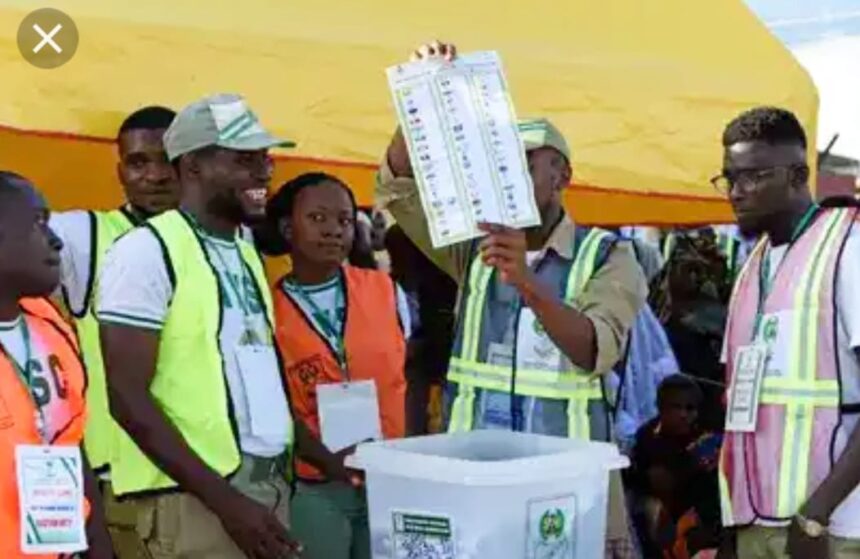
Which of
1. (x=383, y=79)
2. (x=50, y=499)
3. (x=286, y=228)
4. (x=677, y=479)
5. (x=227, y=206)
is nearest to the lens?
(x=50, y=499)

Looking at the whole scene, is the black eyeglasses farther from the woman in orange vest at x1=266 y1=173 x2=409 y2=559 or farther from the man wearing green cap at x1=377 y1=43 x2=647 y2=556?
the woman in orange vest at x1=266 y1=173 x2=409 y2=559

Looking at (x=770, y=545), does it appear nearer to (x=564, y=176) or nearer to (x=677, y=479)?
(x=564, y=176)

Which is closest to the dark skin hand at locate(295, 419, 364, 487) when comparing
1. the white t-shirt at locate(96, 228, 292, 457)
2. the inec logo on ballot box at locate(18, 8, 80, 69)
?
the white t-shirt at locate(96, 228, 292, 457)

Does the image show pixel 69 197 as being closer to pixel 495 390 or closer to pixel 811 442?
pixel 495 390

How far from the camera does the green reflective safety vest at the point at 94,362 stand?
3.57 meters

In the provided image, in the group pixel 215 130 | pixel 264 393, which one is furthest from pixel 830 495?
pixel 215 130

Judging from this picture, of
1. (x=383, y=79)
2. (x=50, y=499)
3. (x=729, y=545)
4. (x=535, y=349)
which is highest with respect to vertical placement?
(x=383, y=79)

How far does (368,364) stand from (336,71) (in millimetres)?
865

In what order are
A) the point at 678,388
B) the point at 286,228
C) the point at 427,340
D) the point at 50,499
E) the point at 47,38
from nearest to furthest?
the point at 50,499
the point at 47,38
the point at 286,228
the point at 427,340
the point at 678,388

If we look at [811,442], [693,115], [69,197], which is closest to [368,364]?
[69,197]

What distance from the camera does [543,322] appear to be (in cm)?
315

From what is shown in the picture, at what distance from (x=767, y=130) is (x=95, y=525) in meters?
1.77

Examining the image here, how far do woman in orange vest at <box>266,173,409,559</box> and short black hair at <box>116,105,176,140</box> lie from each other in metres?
0.47

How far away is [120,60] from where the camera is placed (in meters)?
3.75
